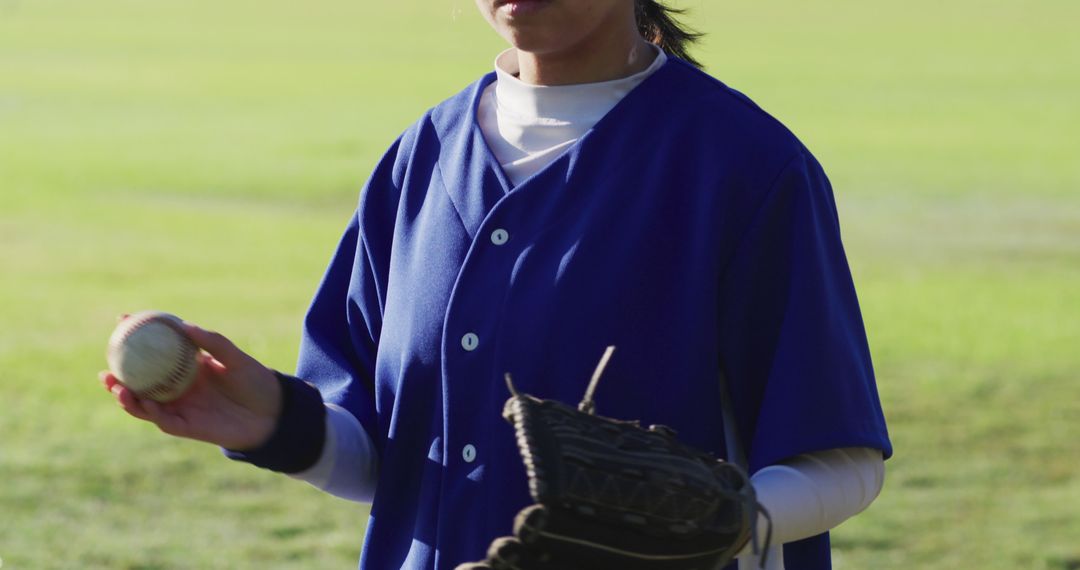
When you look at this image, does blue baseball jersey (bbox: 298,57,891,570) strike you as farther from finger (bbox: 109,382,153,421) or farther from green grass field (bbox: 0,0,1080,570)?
green grass field (bbox: 0,0,1080,570)

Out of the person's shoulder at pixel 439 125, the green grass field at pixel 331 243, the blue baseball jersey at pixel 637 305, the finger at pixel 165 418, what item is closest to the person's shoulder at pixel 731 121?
the blue baseball jersey at pixel 637 305

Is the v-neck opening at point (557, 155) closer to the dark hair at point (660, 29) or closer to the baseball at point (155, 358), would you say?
the dark hair at point (660, 29)

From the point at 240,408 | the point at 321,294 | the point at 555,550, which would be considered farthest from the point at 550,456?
the point at 321,294

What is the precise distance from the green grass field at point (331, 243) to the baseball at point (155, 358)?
1.99 ft

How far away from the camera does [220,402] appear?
6.11 feet

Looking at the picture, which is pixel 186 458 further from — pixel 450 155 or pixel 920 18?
pixel 920 18

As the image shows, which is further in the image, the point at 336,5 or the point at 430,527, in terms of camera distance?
the point at 336,5

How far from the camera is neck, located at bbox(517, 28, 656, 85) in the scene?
6.12 feet

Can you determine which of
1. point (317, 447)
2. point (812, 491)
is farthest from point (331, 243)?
point (812, 491)

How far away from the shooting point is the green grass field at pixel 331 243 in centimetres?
527

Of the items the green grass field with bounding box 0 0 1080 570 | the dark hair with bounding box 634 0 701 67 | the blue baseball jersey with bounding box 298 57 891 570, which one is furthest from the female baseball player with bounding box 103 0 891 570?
the green grass field with bounding box 0 0 1080 570

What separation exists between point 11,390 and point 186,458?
1.35 m

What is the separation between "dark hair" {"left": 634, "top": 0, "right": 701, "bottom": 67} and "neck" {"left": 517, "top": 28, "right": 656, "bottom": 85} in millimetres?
248

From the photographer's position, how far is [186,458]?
6.03m
